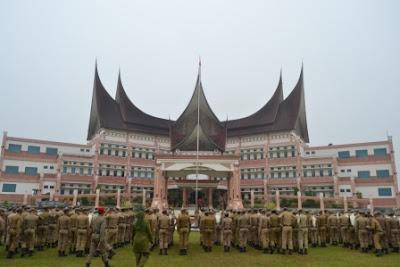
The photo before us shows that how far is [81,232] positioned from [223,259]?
13.9 ft

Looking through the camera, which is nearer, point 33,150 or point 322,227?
point 322,227

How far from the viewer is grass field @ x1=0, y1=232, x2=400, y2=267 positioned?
8148 mm

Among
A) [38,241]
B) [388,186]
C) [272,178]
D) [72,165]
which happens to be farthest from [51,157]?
[388,186]

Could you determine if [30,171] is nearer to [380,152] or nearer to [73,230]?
[73,230]

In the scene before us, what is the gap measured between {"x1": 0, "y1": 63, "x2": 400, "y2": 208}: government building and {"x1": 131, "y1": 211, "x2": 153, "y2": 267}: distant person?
878 inches

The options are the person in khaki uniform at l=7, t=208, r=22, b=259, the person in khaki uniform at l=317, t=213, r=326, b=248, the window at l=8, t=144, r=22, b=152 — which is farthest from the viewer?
the window at l=8, t=144, r=22, b=152

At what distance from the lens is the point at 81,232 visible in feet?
29.9

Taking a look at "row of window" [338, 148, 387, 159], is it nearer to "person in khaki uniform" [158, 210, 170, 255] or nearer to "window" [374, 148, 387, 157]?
"window" [374, 148, 387, 157]

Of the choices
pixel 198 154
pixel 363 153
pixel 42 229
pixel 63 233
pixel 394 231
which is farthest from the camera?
pixel 363 153

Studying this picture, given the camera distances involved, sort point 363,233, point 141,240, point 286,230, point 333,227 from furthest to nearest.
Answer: point 333,227, point 363,233, point 286,230, point 141,240

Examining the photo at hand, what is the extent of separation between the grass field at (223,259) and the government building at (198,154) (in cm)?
1941

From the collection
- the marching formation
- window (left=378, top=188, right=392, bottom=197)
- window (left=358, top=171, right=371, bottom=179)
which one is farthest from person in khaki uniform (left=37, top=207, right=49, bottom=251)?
window (left=358, top=171, right=371, bottom=179)

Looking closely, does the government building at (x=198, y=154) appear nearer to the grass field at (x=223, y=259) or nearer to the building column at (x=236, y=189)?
the building column at (x=236, y=189)

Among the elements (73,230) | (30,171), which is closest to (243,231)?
(73,230)
